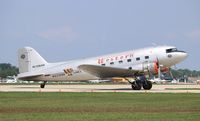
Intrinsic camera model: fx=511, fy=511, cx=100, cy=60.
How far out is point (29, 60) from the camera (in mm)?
61719

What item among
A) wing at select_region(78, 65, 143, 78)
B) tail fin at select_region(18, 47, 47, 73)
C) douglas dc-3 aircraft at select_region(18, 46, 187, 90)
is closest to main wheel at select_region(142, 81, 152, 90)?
douglas dc-3 aircraft at select_region(18, 46, 187, 90)

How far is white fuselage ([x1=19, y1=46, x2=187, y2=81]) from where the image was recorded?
5269 cm

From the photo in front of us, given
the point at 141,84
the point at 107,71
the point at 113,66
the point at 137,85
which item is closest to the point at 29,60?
the point at 107,71

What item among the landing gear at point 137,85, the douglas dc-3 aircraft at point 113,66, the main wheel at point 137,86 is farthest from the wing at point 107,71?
the main wheel at point 137,86

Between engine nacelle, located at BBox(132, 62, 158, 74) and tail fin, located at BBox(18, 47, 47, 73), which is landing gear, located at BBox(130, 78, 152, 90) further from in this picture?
tail fin, located at BBox(18, 47, 47, 73)

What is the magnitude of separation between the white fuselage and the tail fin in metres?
0.44

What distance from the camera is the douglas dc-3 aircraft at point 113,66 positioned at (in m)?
52.8

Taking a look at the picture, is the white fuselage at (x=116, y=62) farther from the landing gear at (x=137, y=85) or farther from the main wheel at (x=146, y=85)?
the main wheel at (x=146, y=85)

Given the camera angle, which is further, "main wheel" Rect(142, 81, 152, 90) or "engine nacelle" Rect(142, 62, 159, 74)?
"main wheel" Rect(142, 81, 152, 90)
